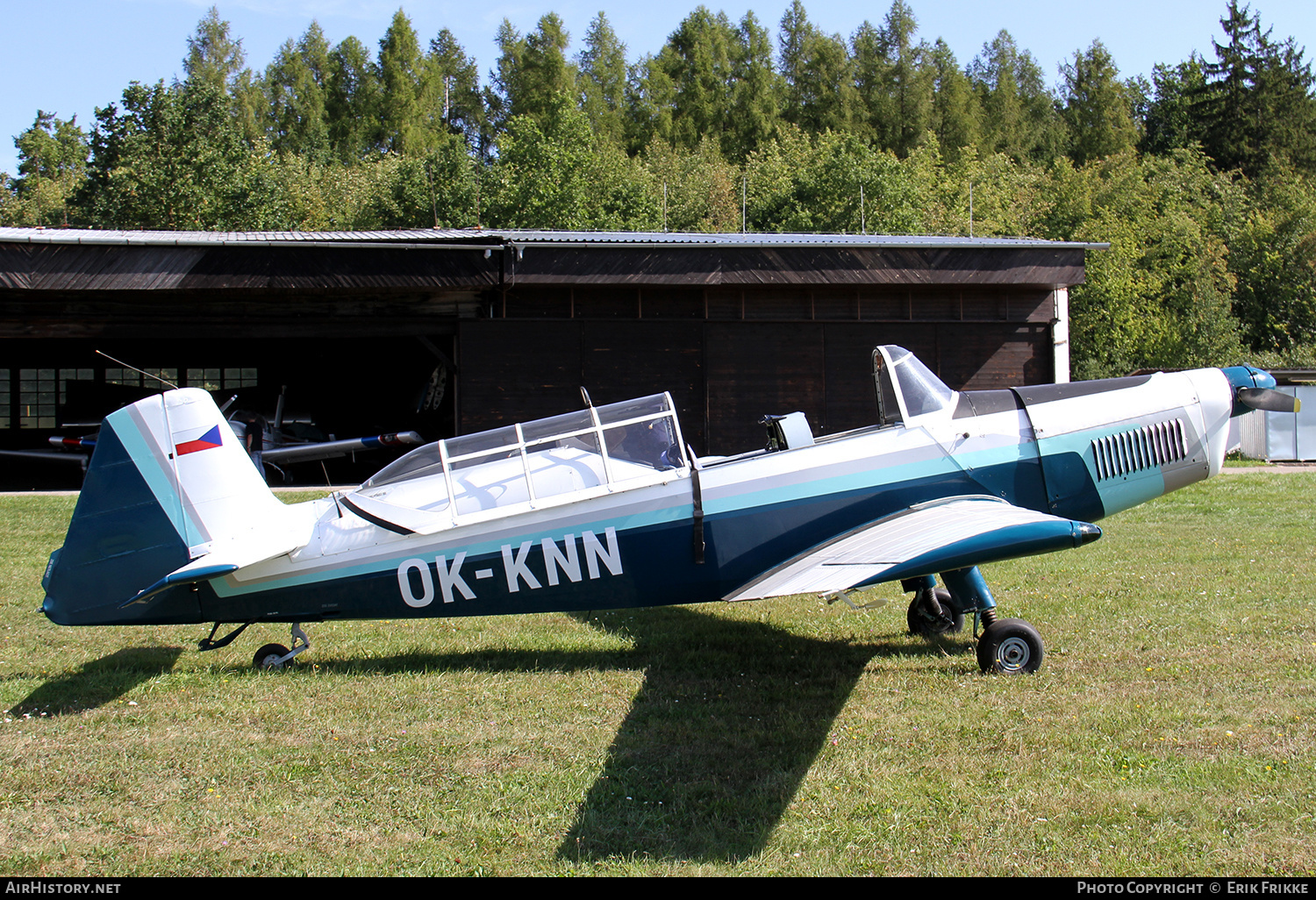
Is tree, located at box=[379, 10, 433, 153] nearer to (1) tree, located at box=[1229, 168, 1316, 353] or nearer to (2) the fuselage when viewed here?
(1) tree, located at box=[1229, 168, 1316, 353]

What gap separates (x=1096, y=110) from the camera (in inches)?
2446

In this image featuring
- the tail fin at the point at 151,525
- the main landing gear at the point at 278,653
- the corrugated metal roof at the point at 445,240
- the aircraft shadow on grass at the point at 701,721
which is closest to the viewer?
the aircraft shadow on grass at the point at 701,721

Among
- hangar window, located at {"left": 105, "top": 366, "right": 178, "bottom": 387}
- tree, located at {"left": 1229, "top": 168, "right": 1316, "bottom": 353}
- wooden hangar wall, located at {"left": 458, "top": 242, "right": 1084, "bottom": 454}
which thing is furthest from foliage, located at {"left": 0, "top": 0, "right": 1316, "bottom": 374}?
hangar window, located at {"left": 105, "top": 366, "right": 178, "bottom": 387}

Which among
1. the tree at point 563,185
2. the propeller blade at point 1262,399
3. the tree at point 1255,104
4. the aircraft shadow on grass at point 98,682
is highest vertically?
the tree at point 1255,104

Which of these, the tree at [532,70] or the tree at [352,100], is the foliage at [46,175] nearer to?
the tree at [352,100]

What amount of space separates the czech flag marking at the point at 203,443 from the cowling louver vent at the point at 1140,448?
5.97 metres

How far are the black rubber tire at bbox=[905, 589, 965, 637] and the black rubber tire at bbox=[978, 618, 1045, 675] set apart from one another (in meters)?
0.97

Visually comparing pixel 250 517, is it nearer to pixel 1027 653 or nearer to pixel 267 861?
pixel 267 861

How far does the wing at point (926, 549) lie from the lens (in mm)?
4852

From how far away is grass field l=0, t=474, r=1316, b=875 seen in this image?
3758mm

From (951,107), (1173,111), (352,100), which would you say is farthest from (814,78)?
(352,100)

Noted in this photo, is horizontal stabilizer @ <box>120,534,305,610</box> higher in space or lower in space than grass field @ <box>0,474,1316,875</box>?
higher

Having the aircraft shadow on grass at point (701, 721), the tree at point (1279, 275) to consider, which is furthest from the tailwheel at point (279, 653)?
the tree at point (1279, 275)

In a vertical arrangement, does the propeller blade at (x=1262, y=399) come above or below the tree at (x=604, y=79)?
below
